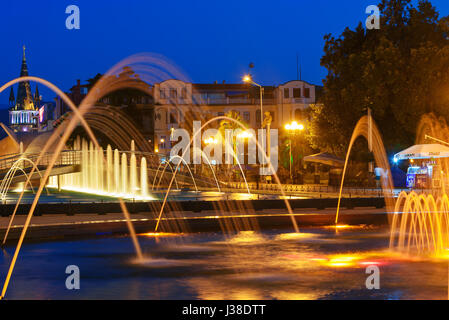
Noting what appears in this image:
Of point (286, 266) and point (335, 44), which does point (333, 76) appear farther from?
point (286, 266)

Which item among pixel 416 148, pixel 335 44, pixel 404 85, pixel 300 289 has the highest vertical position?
pixel 335 44

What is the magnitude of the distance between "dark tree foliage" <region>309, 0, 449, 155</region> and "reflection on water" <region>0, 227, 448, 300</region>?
33507 mm

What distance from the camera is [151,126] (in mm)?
115000

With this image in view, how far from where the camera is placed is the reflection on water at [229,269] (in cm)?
1270

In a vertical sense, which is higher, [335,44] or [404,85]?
[335,44]

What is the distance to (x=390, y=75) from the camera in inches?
2053

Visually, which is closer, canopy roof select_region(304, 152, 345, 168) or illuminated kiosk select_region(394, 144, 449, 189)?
illuminated kiosk select_region(394, 144, 449, 189)

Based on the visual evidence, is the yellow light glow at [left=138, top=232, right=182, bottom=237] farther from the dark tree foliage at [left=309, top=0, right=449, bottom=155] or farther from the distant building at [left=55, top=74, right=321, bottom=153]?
the distant building at [left=55, top=74, right=321, bottom=153]

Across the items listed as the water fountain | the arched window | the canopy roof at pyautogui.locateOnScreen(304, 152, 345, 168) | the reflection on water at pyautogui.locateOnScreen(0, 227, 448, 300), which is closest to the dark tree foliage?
the canopy roof at pyautogui.locateOnScreen(304, 152, 345, 168)

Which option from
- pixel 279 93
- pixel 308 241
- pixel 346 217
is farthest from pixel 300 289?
pixel 279 93

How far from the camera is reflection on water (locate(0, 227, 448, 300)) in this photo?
41.7 feet

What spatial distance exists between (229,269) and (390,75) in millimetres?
39734

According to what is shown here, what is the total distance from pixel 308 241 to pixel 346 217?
4.35m

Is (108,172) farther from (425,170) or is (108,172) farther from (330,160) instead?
(425,170)
